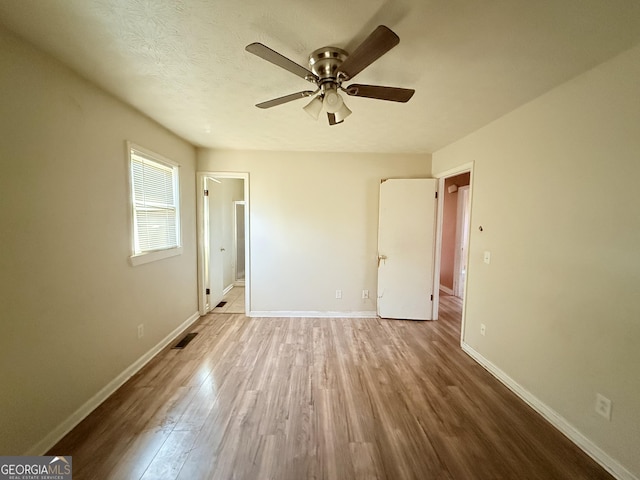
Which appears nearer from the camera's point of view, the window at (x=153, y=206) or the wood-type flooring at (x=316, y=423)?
the wood-type flooring at (x=316, y=423)

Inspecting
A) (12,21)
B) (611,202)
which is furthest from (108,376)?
(611,202)

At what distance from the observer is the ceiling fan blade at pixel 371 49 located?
997mm

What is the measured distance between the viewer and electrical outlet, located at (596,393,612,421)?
138cm

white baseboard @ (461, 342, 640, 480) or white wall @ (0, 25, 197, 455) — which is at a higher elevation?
white wall @ (0, 25, 197, 455)

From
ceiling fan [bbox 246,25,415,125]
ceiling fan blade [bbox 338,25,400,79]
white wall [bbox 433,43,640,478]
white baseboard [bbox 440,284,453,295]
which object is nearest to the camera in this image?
ceiling fan blade [bbox 338,25,400,79]

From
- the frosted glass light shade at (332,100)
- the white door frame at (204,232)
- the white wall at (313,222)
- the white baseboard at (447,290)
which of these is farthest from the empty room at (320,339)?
the white baseboard at (447,290)

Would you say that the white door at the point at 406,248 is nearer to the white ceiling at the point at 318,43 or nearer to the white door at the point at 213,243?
the white ceiling at the point at 318,43

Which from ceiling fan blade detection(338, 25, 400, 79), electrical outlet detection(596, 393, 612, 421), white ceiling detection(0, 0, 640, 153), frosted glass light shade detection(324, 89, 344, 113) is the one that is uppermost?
white ceiling detection(0, 0, 640, 153)

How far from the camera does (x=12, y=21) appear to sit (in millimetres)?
1163

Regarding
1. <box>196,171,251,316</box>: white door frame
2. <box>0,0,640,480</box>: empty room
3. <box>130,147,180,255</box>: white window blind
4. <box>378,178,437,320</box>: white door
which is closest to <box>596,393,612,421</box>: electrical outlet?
<box>0,0,640,480</box>: empty room

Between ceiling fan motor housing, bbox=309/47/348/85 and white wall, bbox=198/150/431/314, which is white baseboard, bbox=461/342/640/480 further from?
ceiling fan motor housing, bbox=309/47/348/85

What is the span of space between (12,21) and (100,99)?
64 centimetres

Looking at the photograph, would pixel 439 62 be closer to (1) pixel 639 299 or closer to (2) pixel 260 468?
(1) pixel 639 299

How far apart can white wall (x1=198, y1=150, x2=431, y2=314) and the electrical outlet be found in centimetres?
229
